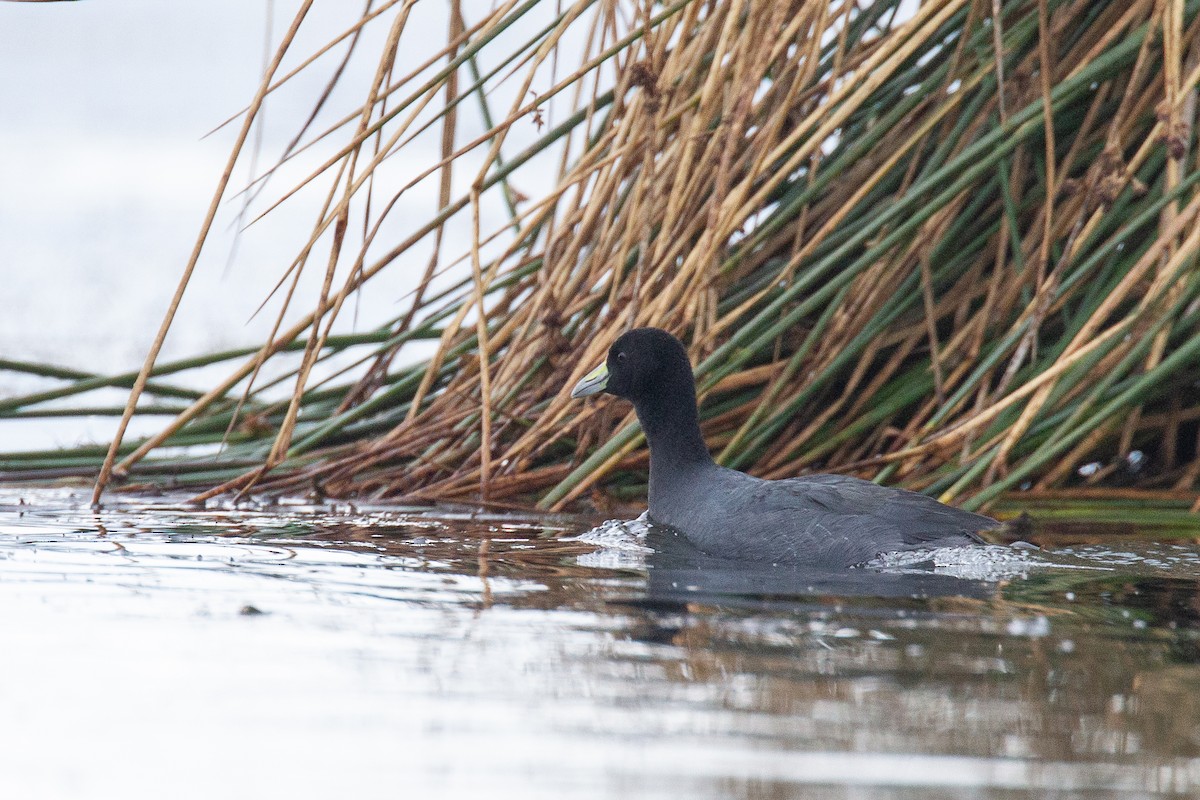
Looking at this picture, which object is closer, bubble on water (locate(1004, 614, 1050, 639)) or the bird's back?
bubble on water (locate(1004, 614, 1050, 639))

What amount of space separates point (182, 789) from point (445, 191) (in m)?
3.04

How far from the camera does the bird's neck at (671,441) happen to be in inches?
166

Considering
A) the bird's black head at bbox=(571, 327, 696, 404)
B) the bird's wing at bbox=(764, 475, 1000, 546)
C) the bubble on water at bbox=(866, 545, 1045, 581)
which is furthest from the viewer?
the bird's black head at bbox=(571, 327, 696, 404)

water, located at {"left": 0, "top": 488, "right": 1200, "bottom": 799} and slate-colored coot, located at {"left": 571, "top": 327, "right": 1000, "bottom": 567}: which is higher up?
slate-colored coot, located at {"left": 571, "top": 327, "right": 1000, "bottom": 567}

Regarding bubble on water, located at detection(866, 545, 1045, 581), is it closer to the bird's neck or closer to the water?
the water

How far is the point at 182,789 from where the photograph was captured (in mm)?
1702

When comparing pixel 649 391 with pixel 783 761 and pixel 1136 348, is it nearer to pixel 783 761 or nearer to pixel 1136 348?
pixel 1136 348

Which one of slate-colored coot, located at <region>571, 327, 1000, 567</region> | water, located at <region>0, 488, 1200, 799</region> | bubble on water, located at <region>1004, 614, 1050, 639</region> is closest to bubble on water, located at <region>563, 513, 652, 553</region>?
slate-colored coot, located at <region>571, 327, 1000, 567</region>

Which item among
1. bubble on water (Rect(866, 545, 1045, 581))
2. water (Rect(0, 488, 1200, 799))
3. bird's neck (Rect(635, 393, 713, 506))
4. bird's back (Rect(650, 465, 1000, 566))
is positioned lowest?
water (Rect(0, 488, 1200, 799))

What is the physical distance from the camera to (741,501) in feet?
12.8

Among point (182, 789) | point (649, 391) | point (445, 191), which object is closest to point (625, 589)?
point (649, 391)

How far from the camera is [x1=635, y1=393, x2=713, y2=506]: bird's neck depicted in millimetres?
4223

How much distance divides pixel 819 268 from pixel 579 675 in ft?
6.74

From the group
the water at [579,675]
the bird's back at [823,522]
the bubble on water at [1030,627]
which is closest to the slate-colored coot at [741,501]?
the bird's back at [823,522]
